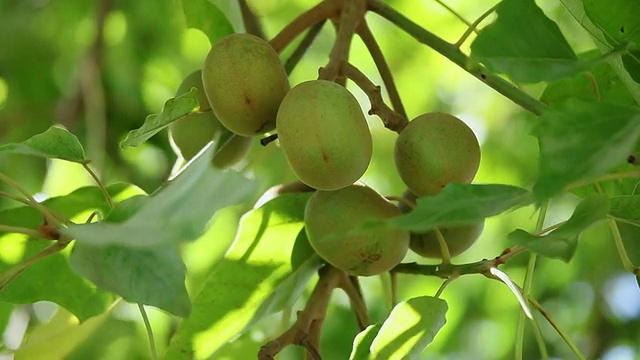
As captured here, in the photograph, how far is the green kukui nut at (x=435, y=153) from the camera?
78 cm

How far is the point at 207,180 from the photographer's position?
55 cm

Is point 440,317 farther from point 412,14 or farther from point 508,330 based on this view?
point 508,330

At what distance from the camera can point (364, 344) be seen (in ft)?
2.46

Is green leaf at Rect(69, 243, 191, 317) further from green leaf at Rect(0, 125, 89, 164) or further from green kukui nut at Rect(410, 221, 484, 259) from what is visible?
green kukui nut at Rect(410, 221, 484, 259)

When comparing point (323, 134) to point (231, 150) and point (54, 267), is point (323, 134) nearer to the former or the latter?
point (231, 150)

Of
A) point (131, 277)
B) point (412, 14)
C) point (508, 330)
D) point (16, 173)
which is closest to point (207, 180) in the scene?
point (131, 277)

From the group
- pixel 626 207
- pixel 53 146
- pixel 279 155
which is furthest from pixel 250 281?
pixel 279 155

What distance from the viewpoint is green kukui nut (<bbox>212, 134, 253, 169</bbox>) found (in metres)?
0.89

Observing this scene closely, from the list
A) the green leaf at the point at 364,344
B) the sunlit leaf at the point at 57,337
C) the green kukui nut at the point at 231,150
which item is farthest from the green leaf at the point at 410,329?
the sunlit leaf at the point at 57,337

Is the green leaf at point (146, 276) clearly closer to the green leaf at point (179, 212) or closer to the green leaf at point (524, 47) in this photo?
the green leaf at point (179, 212)

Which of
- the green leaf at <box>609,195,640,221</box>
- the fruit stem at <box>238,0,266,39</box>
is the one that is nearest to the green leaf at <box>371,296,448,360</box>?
the green leaf at <box>609,195,640,221</box>

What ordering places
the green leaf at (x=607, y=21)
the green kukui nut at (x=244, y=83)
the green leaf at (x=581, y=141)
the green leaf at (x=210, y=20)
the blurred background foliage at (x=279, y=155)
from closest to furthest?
the green leaf at (x=581, y=141)
the green leaf at (x=607, y=21)
the green kukui nut at (x=244, y=83)
the green leaf at (x=210, y=20)
the blurred background foliage at (x=279, y=155)

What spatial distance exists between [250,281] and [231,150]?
0.12 meters

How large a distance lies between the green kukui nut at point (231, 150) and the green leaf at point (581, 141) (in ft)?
1.27
